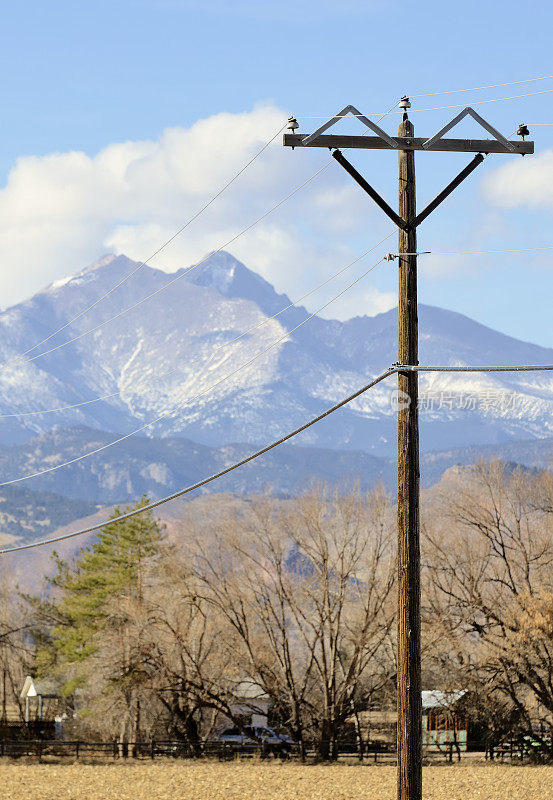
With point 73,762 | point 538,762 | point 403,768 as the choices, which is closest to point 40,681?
point 73,762

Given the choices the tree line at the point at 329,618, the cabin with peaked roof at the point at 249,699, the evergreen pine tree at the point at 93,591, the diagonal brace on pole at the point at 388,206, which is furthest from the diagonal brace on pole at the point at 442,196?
the evergreen pine tree at the point at 93,591

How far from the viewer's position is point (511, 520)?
4697cm

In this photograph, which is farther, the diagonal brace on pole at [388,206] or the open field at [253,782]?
the open field at [253,782]

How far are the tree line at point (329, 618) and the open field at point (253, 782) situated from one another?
3907mm

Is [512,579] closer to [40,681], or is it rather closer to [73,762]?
[73,762]

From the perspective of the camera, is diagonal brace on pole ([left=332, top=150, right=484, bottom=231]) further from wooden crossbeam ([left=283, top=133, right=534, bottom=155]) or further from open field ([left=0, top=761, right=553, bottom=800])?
open field ([left=0, top=761, right=553, bottom=800])

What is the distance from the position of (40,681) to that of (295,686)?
25231 millimetres

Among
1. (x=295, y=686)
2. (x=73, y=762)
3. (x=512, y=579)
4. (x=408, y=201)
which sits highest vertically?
(x=408, y=201)

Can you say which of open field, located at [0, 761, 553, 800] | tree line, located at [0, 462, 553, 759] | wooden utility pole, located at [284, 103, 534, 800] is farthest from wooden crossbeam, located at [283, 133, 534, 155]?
tree line, located at [0, 462, 553, 759]

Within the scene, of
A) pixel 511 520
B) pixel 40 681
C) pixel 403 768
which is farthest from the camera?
pixel 40 681

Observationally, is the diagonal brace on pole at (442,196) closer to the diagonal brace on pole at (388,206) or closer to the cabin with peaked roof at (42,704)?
the diagonal brace on pole at (388,206)

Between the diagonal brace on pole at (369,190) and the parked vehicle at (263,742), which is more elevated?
the diagonal brace on pole at (369,190)

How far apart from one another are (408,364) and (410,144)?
9.32ft

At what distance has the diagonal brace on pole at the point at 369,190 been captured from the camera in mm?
13359
